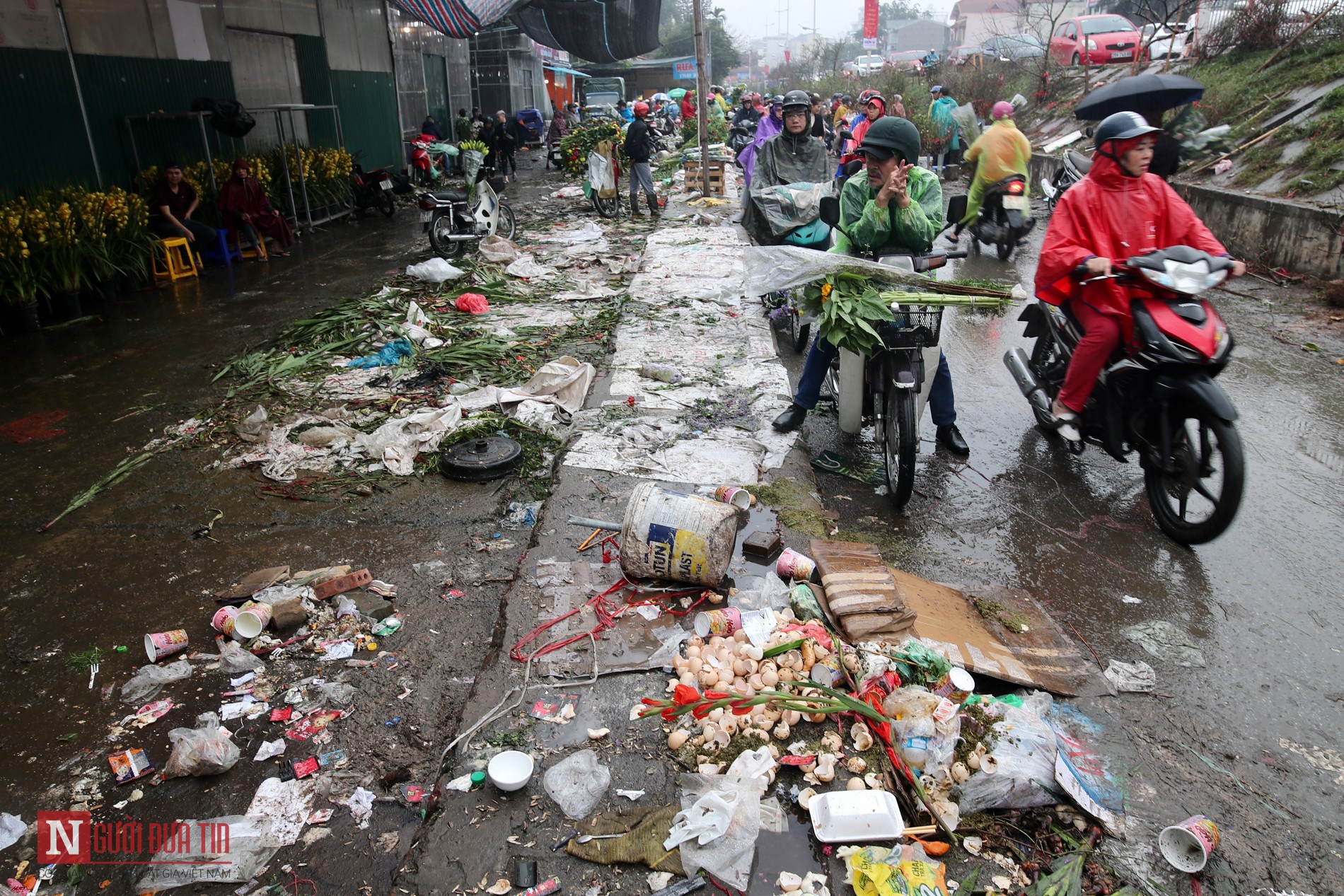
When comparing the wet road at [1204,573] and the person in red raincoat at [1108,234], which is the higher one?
the person in red raincoat at [1108,234]

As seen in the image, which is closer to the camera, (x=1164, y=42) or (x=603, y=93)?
(x=1164, y=42)

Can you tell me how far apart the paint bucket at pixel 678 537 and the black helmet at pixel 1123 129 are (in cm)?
281

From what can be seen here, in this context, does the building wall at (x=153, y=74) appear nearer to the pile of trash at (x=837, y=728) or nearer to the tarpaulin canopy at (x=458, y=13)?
the tarpaulin canopy at (x=458, y=13)

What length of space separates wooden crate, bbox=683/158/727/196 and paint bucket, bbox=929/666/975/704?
44.2 feet

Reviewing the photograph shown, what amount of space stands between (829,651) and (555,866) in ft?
3.96

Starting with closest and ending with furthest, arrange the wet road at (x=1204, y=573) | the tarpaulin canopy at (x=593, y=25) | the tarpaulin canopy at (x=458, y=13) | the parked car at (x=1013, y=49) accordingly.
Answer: the wet road at (x=1204, y=573) < the tarpaulin canopy at (x=458, y=13) < the tarpaulin canopy at (x=593, y=25) < the parked car at (x=1013, y=49)

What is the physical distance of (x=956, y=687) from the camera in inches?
109

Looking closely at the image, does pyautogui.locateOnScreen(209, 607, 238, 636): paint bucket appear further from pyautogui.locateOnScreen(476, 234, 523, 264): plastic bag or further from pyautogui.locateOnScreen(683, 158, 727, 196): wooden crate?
pyautogui.locateOnScreen(683, 158, 727, 196): wooden crate

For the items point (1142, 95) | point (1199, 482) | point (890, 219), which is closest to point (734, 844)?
point (1199, 482)

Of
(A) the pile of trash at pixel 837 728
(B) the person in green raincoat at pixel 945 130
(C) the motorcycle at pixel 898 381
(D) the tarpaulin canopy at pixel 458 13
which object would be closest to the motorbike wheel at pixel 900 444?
(C) the motorcycle at pixel 898 381

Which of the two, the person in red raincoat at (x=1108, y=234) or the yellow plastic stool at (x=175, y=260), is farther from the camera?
the yellow plastic stool at (x=175, y=260)

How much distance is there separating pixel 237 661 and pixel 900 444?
10.4ft

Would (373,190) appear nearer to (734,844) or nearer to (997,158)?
(997,158)

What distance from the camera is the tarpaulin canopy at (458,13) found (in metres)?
13.7
